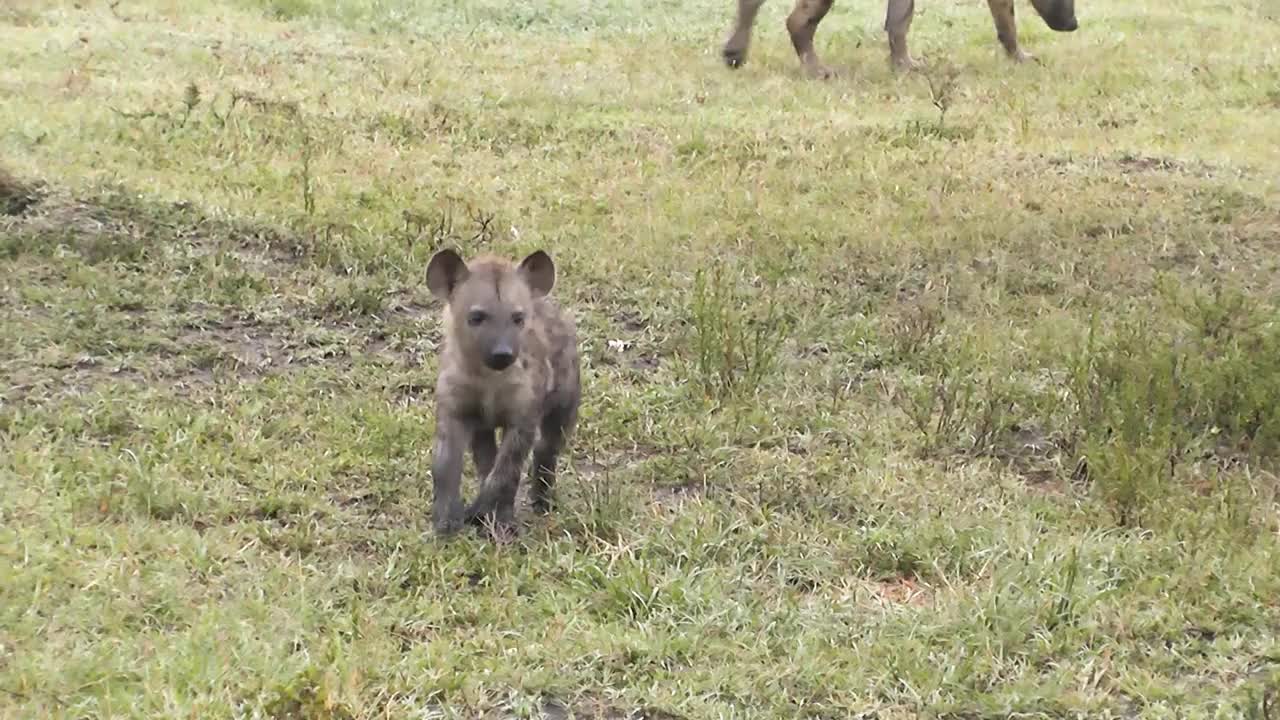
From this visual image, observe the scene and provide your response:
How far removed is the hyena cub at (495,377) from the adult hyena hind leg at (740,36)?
718 cm

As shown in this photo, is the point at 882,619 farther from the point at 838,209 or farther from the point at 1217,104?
the point at 1217,104

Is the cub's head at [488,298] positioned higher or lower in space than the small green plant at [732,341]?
higher

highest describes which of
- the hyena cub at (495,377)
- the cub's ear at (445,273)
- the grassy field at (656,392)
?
the cub's ear at (445,273)

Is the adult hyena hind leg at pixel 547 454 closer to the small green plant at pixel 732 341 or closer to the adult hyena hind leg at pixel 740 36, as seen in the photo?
the small green plant at pixel 732 341

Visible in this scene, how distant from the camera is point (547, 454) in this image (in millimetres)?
4895

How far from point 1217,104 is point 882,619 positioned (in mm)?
7641

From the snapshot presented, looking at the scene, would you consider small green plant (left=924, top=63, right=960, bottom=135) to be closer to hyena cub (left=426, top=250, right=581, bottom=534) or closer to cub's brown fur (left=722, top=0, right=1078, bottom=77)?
cub's brown fur (left=722, top=0, right=1078, bottom=77)

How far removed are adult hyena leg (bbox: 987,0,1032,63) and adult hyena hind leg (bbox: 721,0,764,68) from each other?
186cm

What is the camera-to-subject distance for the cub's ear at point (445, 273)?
15.4ft

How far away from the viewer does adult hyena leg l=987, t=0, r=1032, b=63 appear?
12031mm

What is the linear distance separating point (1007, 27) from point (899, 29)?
3.34 feet

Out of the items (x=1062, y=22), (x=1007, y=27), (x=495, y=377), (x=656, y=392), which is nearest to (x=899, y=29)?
(x=1007, y=27)

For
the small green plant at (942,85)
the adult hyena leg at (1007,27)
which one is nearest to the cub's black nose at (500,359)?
the small green plant at (942,85)

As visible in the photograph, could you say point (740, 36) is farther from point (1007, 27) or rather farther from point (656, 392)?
point (656, 392)
